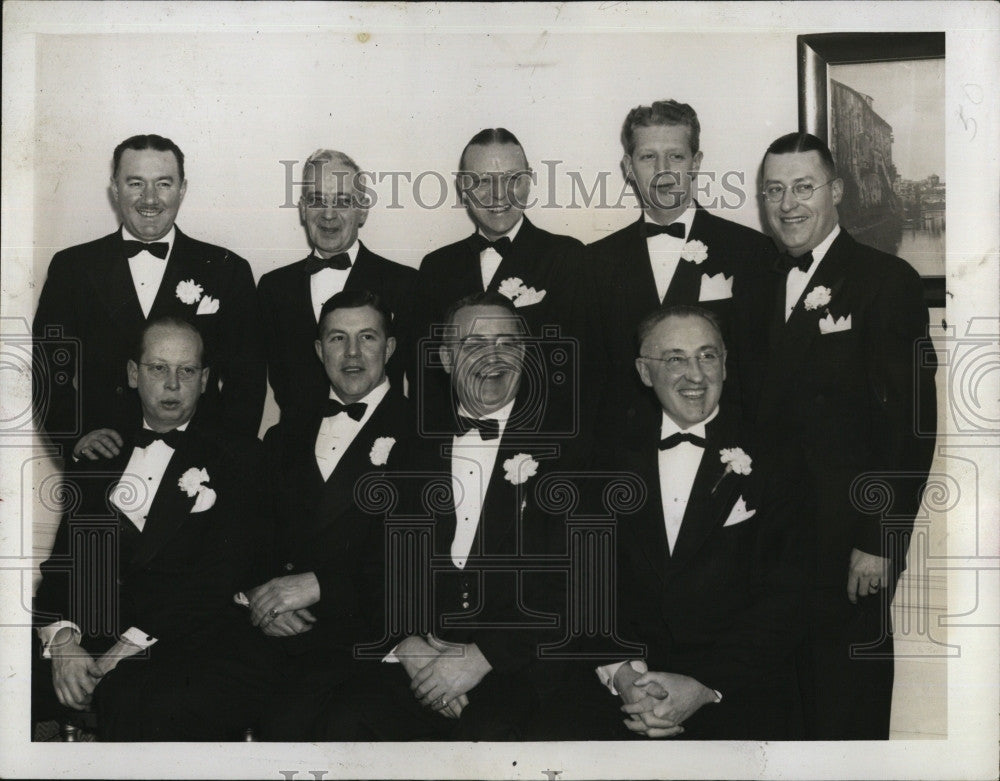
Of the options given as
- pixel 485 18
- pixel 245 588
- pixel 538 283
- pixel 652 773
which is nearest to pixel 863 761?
pixel 652 773

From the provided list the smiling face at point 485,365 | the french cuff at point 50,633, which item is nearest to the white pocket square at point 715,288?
the smiling face at point 485,365

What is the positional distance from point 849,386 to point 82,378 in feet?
6.36

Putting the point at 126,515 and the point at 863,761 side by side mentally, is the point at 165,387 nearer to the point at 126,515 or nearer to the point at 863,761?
the point at 126,515

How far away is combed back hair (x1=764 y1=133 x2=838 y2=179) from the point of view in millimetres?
2564

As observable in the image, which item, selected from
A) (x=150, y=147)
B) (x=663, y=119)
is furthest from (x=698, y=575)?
(x=150, y=147)

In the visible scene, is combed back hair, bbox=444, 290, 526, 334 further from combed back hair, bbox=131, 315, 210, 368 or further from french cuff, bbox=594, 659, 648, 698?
french cuff, bbox=594, 659, 648, 698

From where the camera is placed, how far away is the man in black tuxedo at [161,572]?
2.53 m

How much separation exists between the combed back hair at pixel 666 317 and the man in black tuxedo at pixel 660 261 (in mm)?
13

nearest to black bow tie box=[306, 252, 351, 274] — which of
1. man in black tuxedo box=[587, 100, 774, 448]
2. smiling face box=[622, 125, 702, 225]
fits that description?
man in black tuxedo box=[587, 100, 774, 448]

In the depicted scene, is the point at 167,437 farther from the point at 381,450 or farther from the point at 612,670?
the point at 612,670

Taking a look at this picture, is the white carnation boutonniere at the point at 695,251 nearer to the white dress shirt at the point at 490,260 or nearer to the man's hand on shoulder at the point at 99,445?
the white dress shirt at the point at 490,260

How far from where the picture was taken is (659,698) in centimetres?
251

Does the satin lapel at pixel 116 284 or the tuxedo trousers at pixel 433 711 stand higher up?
the satin lapel at pixel 116 284

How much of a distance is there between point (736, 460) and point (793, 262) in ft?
1.70
